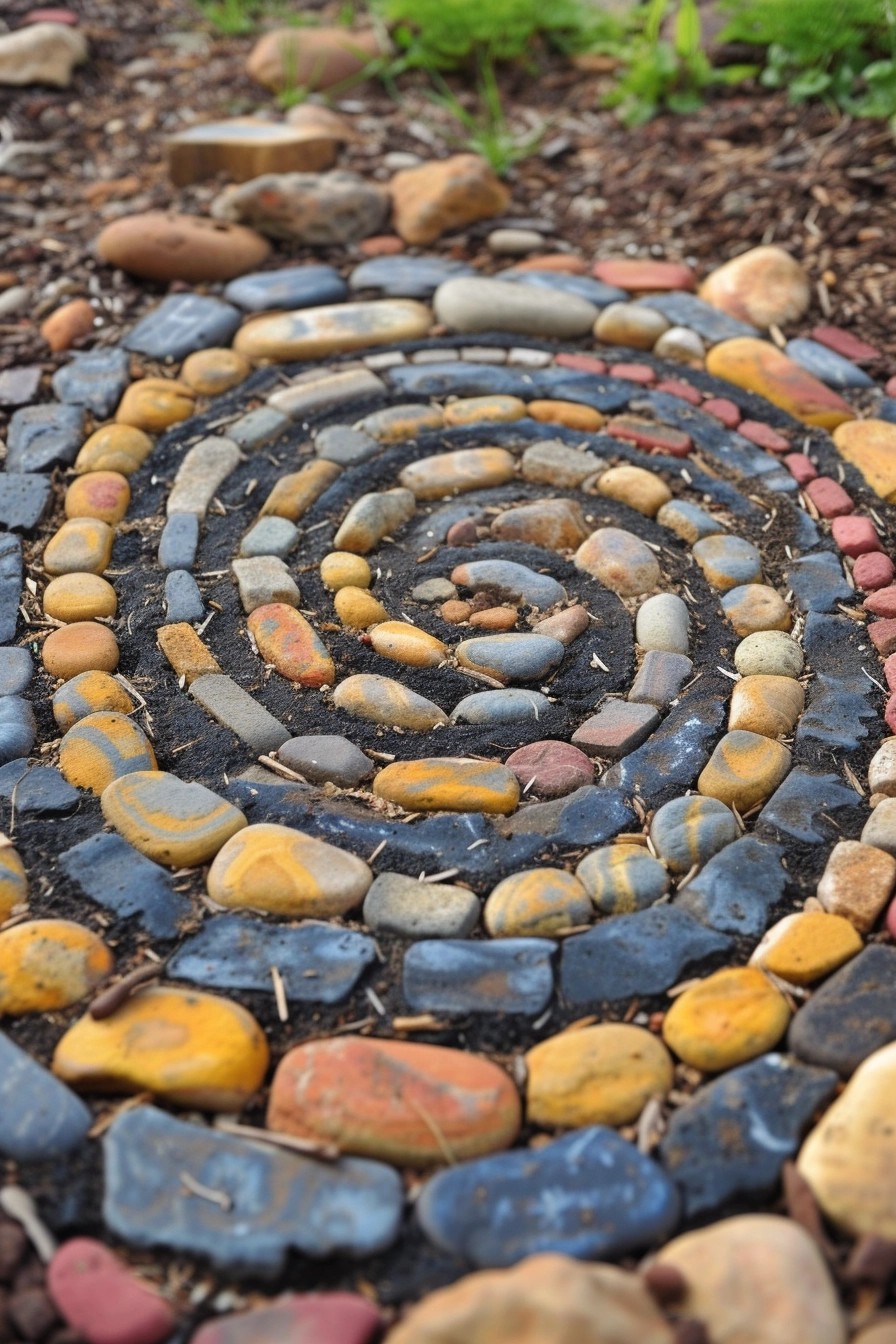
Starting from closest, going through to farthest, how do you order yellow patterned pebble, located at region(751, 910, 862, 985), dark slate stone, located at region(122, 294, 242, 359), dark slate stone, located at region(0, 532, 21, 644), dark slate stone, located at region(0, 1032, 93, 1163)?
1. dark slate stone, located at region(0, 1032, 93, 1163)
2. yellow patterned pebble, located at region(751, 910, 862, 985)
3. dark slate stone, located at region(0, 532, 21, 644)
4. dark slate stone, located at region(122, 294, 242, 359)

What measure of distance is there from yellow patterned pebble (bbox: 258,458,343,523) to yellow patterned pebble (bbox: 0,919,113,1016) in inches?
50.6

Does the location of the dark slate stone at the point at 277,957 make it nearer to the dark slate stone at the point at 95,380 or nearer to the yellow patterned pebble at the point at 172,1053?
the yellow patterned pebble at the point at 172,1053

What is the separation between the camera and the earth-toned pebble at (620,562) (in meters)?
2.81

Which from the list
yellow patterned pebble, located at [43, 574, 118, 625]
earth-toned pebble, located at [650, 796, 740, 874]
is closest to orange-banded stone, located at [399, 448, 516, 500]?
yellow patterned pebble, located at [43, 574, 118, 625]

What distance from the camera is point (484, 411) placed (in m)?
3.30

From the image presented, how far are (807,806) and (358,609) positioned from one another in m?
1.02

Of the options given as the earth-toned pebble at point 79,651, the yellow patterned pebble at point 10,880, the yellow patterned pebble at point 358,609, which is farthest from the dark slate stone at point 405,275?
the yellow patterned pebble at point 10,880

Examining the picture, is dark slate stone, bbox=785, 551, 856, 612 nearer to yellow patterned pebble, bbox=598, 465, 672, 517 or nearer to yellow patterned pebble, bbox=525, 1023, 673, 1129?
yellow patterned pebble, bbox=598, 465, 672, 517

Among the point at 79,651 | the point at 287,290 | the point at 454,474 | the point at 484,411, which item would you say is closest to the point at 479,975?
the point at 79,651

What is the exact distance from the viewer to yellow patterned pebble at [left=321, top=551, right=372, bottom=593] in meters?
2.83

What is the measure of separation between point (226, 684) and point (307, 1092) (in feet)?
3.25

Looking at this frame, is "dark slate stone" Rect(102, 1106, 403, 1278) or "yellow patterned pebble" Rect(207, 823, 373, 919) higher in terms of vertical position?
"yellow patterned pebble" Rect(207, 823, 373, 919)

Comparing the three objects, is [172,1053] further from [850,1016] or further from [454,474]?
[454,474]

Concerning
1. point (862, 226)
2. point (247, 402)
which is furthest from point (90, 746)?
point (862, 226)
